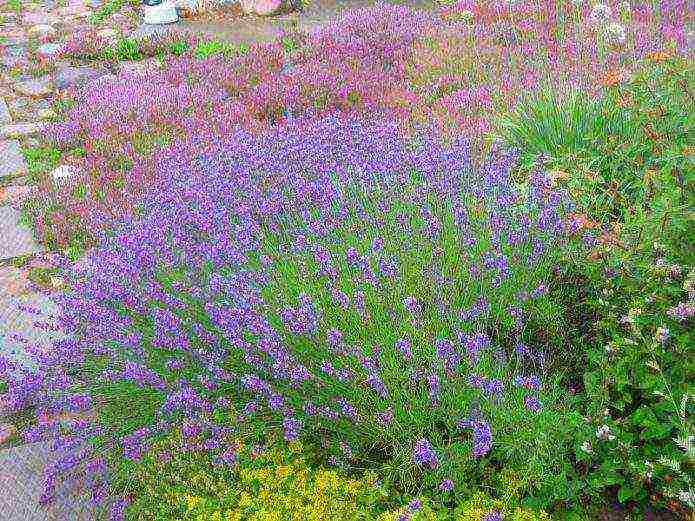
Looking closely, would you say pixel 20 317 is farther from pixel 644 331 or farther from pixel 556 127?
pixel 556 127

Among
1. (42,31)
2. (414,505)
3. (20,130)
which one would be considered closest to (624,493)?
(414,505)

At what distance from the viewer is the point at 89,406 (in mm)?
2918

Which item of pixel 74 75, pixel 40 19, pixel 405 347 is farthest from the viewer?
pixel 40 19

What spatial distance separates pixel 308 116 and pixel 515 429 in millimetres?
3567

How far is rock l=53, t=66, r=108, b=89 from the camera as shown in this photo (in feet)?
23.4

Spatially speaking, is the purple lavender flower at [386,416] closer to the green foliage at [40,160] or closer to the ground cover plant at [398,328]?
the ground cover plant at [398,328]

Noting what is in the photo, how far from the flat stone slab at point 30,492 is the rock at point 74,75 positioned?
495 centimetres

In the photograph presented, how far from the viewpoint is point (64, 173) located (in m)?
5.36

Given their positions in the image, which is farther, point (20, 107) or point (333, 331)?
point (20, 107)

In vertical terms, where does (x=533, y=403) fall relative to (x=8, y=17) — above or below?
below

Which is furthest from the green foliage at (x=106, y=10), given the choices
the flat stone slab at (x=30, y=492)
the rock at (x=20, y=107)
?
the flat stone slab at (x=30, y=492)

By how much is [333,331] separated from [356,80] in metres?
3.80

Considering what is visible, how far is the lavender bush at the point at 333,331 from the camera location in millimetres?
2551

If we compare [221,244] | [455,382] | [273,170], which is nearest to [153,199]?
[273,170]
